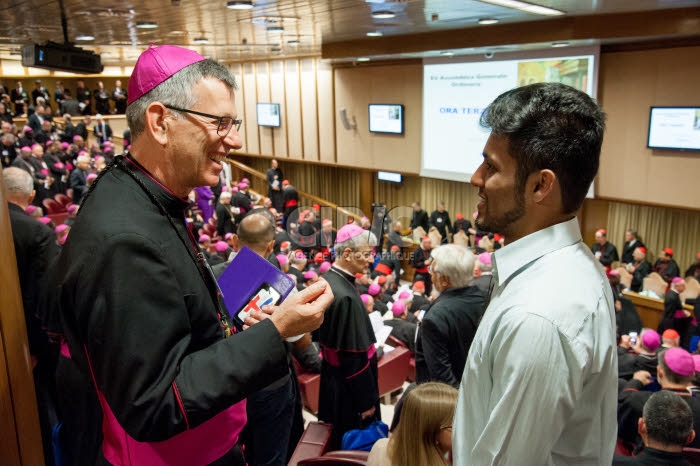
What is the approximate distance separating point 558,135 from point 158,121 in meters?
0.89

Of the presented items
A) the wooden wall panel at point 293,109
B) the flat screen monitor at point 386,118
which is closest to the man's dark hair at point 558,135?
the flat screen monitor at point 386,118

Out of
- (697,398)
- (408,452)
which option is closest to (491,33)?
(697,398)

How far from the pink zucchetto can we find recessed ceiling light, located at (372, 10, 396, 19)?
5.31 m

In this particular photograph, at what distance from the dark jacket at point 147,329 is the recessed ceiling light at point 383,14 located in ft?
18.3

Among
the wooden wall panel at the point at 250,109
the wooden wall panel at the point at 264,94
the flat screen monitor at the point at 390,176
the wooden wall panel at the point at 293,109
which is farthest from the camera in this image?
the wooden wall panel at the point at 250,109

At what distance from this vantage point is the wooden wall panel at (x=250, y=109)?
16344mm

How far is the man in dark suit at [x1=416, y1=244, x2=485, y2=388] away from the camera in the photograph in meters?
3.16

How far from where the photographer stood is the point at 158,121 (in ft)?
3.96

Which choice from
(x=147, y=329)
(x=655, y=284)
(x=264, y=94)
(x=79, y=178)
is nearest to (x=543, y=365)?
(x=147, y=329)

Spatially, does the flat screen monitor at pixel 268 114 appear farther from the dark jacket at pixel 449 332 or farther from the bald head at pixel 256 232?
the dark jacket at pixel 449 332

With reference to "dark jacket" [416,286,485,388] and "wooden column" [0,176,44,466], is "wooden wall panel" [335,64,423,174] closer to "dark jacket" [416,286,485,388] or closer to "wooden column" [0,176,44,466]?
"dark jacket" [416,286,485,388]

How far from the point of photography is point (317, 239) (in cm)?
1025

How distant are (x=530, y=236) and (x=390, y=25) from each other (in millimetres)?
6934

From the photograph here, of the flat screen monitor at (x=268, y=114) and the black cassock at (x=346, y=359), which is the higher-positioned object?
the flat screen monitor at (x=268, y=114)
